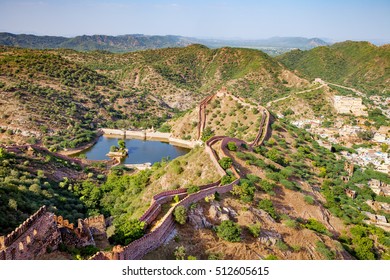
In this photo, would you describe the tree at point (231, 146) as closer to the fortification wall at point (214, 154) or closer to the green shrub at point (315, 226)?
the fortification wall at point (214, 154)

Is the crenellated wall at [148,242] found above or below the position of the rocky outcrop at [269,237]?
above

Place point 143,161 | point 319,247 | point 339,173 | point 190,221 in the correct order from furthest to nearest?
point 143,161 < point 339,173 < point 319,247 < point 190,221

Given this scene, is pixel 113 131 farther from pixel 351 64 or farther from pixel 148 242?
pixel 351 64

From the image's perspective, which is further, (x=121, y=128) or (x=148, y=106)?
(x=148, y=106)

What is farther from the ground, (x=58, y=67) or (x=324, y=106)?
(x=58, y=67)

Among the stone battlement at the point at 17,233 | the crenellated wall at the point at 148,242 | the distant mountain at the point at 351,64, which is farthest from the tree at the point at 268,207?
the distant mountain at the point at 351,64

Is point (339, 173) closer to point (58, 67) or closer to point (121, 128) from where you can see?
point (121, 128)

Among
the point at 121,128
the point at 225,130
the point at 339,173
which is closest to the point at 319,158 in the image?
the point at 339,173

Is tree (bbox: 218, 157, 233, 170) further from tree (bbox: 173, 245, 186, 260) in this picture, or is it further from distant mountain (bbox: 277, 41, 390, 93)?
distant mountain (bbox: 277, 41, 390, 93)
